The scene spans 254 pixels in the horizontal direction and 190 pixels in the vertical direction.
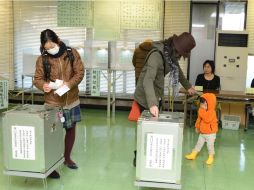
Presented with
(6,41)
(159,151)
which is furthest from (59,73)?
(6,41)

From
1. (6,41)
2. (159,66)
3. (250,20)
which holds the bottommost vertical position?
(159,66)

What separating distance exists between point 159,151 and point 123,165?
1.24m

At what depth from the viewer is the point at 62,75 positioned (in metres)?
3.25

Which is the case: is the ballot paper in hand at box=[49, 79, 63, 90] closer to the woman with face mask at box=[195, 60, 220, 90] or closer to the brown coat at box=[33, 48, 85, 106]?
the brown coat at box=[33, 48, 85, 106]

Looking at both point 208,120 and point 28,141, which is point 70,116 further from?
point 208,120

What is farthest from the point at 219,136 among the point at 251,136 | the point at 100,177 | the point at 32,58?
the point at 32,58

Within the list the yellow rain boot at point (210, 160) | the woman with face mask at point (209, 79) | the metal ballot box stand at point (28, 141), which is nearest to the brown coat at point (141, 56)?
the woman with face mask at point (209, 79)

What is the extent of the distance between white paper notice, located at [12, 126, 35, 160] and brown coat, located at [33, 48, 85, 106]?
490 mm

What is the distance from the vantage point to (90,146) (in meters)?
4.48

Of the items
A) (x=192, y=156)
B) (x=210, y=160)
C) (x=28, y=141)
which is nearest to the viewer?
(x=28, y=141)

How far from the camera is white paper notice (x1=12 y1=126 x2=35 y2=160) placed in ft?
9.23

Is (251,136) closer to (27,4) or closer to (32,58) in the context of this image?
(32,58)

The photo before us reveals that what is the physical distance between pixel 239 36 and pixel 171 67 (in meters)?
3.19

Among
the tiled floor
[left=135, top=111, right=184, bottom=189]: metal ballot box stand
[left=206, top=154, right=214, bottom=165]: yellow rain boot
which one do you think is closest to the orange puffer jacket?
[left=206, top=154, right=214, bottom=165]: yellow rain boot
